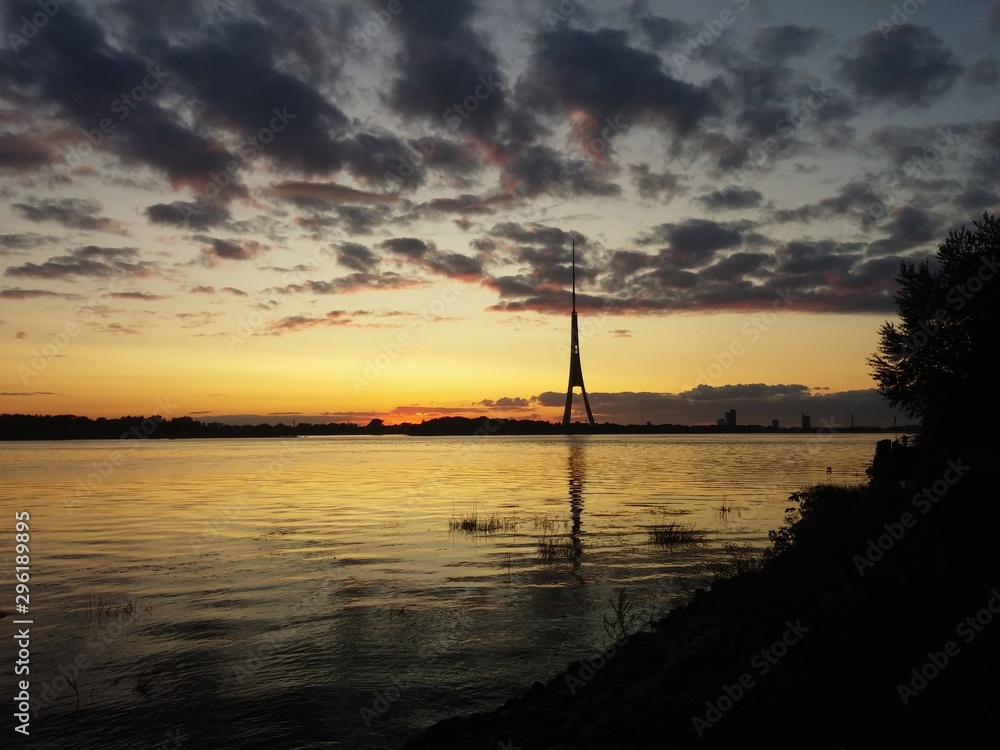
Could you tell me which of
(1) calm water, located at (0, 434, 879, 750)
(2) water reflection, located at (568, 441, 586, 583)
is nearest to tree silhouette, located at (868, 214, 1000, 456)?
(1) calm water, located at (0, 434, 879, 750)

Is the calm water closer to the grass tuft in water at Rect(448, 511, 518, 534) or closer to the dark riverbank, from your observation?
the grass tuft in water at Rect(448, 511, 518, 534)

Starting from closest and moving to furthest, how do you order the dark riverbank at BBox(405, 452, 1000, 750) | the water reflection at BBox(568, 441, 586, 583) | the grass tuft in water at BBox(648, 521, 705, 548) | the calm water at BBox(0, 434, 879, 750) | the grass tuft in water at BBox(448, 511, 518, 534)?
the dark riverbank at BBox(405, 452, 1000, 750)
the calm water at BBox(0, 434, 879, 750)
the water reflection at BBox(568, 441, 586, 583)
the grass tuft in water at BBox(648, 521, 705, 548)
the grass tuft in water at BBox(448, 511, 518, 534)

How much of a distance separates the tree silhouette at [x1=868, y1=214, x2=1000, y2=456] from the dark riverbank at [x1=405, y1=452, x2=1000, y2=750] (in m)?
22.0

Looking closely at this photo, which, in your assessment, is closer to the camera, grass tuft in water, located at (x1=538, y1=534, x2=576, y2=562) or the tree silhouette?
grass tuft in water, located at (x1=538, y1=534, x2=576, y2=562)

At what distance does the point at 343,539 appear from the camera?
30.7 metres

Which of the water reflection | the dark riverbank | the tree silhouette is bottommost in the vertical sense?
the water reflection

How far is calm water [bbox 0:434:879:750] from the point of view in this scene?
12.2 m

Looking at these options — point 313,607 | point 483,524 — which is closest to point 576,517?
point 483,524

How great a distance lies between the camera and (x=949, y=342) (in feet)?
118

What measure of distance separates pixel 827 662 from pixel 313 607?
13756 mm

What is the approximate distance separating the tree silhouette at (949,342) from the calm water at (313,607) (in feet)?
30.6

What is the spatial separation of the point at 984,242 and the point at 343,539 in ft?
114

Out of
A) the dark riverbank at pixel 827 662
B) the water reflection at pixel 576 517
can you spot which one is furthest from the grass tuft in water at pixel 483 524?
the dark riverbank at pixel 827 662

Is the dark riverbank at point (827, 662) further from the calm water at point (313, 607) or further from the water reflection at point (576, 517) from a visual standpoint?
the water reflection at point (576, 517)
